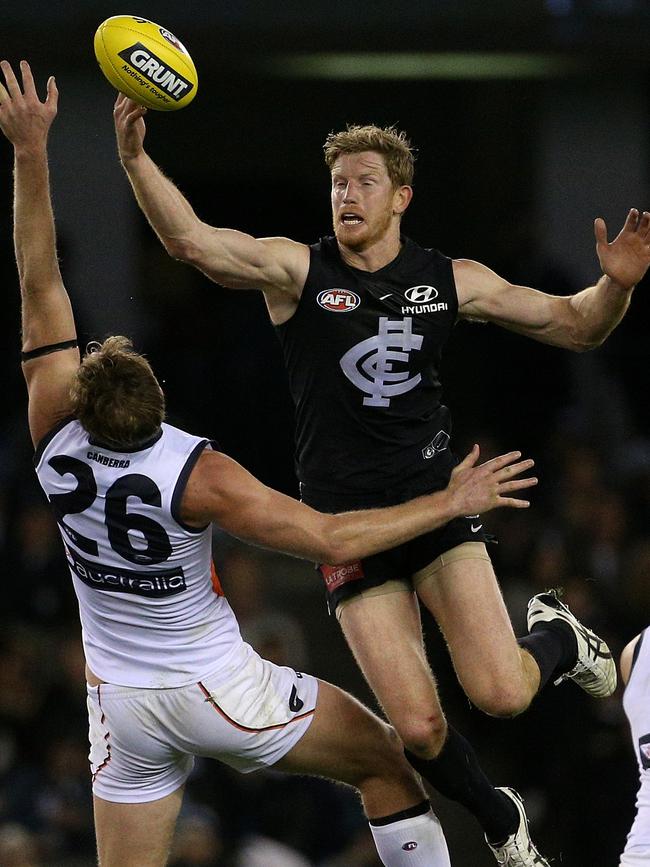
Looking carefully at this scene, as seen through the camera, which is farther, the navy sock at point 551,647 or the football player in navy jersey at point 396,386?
the navy sock at point 551,647

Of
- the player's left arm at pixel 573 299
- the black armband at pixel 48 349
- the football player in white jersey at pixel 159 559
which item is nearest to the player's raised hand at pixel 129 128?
the football player in white jersey at pixel 159 559

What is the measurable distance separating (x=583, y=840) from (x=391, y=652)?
16.3ft

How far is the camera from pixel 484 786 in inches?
199

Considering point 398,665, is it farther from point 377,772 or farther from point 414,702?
point 377,772

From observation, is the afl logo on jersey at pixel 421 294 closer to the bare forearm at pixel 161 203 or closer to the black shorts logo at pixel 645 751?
the bare forearm at pixel 161 203

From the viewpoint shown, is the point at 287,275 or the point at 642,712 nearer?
the point at 642,712

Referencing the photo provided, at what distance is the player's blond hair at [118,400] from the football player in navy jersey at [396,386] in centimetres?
74

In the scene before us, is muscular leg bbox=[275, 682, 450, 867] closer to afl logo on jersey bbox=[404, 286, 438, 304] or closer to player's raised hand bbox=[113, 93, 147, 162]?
afl logo on jersey bbox=[404, 286, 438, 304]

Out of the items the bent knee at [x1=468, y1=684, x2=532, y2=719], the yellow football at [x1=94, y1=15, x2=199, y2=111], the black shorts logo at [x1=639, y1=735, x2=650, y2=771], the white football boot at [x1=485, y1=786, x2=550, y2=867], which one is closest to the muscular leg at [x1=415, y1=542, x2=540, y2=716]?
the bent knee at [x1=468, y1=684, x2=532, y2=719]

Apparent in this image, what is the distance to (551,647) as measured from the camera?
540cm

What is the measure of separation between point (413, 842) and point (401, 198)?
7.57 ft

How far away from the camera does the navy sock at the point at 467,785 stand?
195 inches

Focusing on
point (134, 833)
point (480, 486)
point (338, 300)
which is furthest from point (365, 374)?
point (134, 833)

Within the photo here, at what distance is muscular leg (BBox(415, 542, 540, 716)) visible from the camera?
503 centimetres
